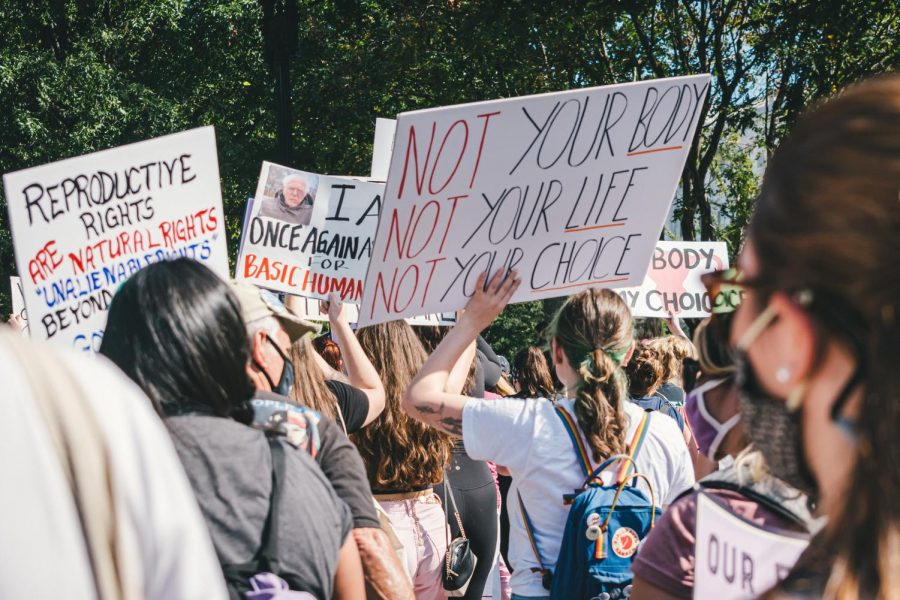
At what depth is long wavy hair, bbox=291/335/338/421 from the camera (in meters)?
3.39

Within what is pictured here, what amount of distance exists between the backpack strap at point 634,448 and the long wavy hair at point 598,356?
39mm

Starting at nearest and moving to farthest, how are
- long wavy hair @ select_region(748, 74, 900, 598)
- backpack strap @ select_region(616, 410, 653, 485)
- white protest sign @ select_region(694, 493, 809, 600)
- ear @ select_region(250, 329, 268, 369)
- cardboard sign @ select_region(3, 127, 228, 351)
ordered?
long wavy hair @ select_region(748, 74, 900, 598) < white protest sign @ select_region(694, 493, 809, 600) < ear @ select_region(250, 329, 268, 369) < backpack strap @ select_region(616, 410, 653, 485) < cardboard sign @ select_region(3, 127, 228, 351)

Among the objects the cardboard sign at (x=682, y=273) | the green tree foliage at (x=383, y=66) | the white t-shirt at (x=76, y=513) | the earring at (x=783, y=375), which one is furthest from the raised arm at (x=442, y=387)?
the green tree foliage at (x=383, y=66)

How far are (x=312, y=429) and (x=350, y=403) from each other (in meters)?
1.18

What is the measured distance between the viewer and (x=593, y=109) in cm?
365

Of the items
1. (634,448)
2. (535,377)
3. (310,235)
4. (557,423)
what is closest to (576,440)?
(557,423)

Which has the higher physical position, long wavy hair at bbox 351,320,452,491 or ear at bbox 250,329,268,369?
ear at bbox 250,329,268,369

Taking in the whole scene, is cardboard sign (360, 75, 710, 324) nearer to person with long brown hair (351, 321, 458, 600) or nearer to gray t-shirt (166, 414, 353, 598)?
person with long brown hair (351, 321, 458, 600)

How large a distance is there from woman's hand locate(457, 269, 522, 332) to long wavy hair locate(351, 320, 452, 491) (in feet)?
3.31

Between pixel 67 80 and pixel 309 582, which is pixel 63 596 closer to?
pixel 309 582

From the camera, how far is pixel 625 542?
3072 mm

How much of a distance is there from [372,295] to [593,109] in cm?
107

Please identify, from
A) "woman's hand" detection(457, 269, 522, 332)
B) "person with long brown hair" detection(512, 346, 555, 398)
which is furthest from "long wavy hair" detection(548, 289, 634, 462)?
"person with long brown hair" detection(512, 346, 555, 398)

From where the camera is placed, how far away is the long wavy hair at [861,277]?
38.9 inches
